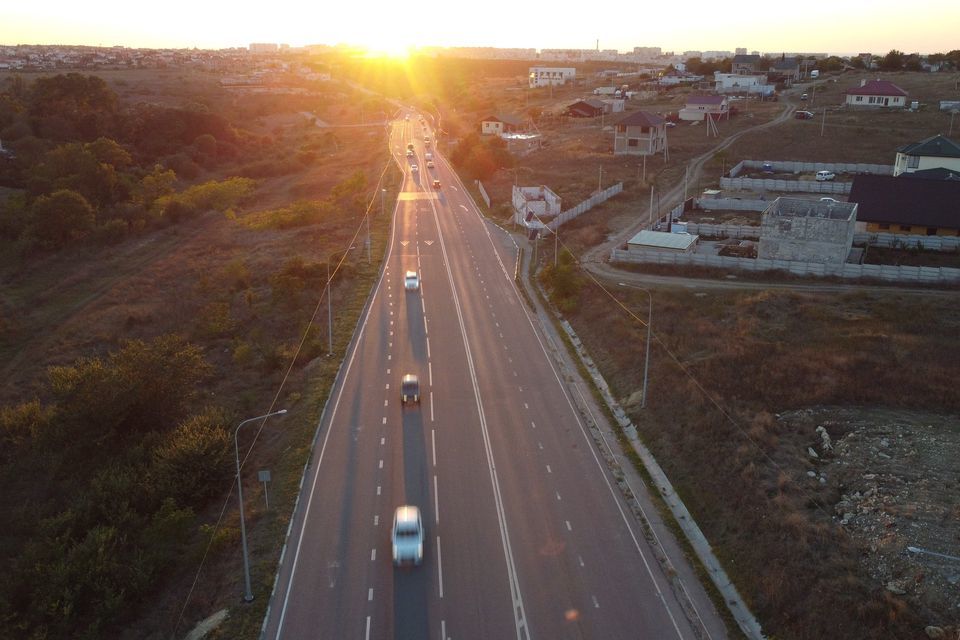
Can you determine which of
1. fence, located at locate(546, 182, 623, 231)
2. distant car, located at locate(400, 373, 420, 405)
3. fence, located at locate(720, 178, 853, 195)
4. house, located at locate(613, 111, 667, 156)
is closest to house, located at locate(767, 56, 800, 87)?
house, located at locate(613, 111, 667, 156)

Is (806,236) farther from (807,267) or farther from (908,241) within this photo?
(908,241)

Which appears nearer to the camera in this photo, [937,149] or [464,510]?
[464,510]

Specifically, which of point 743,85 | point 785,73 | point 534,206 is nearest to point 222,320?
point 534,206

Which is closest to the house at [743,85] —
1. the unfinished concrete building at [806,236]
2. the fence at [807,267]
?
the unfinished concrete building at [806,236]

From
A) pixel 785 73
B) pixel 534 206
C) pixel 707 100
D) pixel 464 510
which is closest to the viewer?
pixel 464 510

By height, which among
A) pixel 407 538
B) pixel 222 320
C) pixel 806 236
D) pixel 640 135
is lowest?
Answer: pixel 407 538

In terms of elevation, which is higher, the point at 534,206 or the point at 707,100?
the point at 707,100

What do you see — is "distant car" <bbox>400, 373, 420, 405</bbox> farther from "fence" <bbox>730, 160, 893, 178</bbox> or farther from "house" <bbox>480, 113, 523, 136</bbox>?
"house" <bbox>480, 113, 523, 136</bbox>

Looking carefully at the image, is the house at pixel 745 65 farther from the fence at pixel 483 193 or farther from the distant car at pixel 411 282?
the distant car at pixel 411 282
